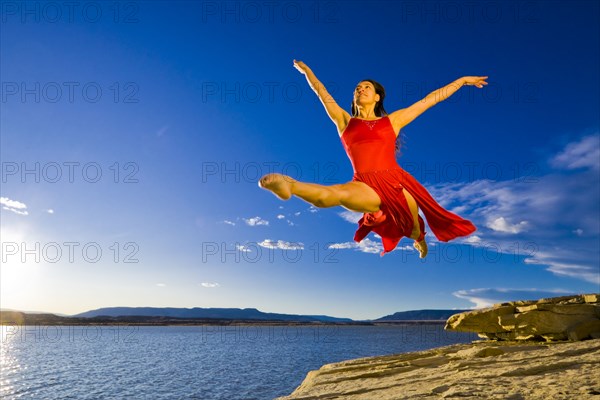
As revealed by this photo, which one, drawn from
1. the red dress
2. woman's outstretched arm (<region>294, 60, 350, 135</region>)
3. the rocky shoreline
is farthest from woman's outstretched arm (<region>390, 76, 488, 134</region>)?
the rocky shoreline

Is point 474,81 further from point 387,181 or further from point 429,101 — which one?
point 387,181

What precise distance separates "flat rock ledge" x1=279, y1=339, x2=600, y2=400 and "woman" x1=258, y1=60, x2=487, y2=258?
2.88 m

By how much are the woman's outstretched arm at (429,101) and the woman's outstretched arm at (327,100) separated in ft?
1.99

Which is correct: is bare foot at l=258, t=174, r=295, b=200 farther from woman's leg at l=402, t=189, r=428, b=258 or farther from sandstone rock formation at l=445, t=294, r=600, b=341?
sandstone rock formation at l=445, t=294, r=600, b=341

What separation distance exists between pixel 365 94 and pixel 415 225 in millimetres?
1768

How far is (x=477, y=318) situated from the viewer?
711 inches

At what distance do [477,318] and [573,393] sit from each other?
12.7 metres

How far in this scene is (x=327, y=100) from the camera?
5.76 metres

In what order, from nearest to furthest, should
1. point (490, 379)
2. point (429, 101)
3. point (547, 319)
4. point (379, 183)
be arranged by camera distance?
point (379, 183) < point (429, 101) < point (490, 379) < point (547, 319)

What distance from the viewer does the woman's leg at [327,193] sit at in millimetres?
4121

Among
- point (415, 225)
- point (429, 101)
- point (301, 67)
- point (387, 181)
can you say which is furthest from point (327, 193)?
point (301, 67)

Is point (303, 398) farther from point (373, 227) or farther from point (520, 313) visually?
point (520, 313)

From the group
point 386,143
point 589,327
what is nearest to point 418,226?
point 386,143

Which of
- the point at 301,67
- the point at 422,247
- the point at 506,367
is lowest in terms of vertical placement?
the point at 506,367
